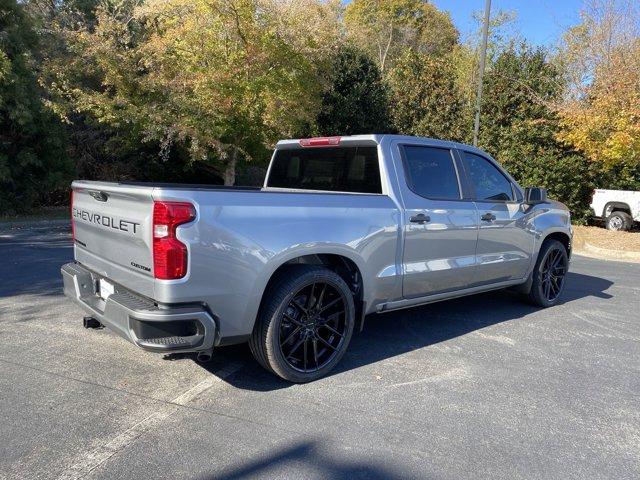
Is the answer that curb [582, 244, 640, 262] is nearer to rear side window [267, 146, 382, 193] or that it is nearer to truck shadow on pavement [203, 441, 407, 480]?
rear side window [267, 146, 382, 193]

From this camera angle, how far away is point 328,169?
495 centimetres

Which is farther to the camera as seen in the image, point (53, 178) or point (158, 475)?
point (53, 178)

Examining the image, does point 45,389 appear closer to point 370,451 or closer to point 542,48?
point 370,451

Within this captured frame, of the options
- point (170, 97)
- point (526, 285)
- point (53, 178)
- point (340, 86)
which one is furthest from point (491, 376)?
point (340, 86)

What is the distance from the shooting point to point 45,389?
3604 millimetres

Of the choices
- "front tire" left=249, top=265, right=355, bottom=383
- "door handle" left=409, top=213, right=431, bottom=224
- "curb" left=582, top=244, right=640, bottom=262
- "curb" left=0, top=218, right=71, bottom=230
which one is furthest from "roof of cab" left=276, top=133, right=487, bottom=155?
"curb" left=0, top=218, right=71, bottom=230

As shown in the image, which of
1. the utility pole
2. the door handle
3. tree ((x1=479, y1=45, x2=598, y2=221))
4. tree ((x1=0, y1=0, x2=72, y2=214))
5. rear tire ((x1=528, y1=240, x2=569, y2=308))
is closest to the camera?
the door handle

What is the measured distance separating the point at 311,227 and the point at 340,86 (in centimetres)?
1416

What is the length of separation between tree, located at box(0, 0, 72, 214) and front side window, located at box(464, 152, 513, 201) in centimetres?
1127

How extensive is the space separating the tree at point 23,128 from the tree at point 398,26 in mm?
30222

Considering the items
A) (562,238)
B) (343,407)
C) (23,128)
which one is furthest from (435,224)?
(23,128)

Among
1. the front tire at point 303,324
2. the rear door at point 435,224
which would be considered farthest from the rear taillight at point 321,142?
the front tire at point 303,324

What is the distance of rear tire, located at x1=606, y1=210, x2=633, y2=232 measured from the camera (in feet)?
47.7

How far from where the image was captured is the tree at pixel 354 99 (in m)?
16.8
